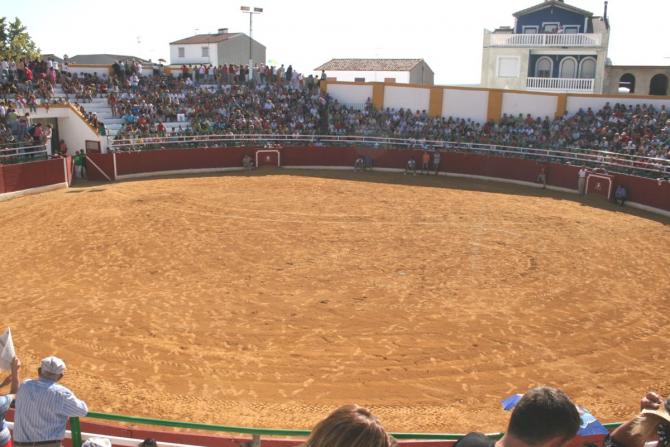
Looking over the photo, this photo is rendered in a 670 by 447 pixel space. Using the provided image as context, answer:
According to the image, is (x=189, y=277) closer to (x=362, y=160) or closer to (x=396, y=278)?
(x=396, y=278)

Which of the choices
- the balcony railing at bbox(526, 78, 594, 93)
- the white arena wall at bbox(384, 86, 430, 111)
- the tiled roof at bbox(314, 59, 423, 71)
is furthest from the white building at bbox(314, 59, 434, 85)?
the white arena wall at bbox(384, 86, 430, 111)

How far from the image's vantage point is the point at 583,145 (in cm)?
2702

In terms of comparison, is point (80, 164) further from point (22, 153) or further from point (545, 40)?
point (545, 40)

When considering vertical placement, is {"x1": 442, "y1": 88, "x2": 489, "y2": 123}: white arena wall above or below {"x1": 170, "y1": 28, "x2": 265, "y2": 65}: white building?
below

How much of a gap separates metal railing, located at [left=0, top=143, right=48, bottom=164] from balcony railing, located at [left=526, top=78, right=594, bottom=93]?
95.9 feet

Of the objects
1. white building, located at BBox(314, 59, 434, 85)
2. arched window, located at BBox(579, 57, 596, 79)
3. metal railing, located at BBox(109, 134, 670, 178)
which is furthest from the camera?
white building, located at BBox(314, 59, 434, 85)

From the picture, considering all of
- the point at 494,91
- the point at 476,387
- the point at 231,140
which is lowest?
the point at 476,387

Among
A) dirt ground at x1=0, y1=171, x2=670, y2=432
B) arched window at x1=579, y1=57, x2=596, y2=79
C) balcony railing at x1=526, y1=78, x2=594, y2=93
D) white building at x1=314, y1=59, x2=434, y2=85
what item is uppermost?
white building at x1=314, y1=59, x2=434, y2=85

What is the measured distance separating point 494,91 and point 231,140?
13.7 meters

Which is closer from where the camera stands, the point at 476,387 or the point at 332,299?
the point at 476,387

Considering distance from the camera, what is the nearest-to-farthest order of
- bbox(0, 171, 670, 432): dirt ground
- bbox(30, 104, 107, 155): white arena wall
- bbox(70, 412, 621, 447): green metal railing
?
bbox(70, 412, 621, 447): green metal railing, bbox(0, 171, 670, 432): dirt ground, bbox(30, 104, 107, 155): white arena wall

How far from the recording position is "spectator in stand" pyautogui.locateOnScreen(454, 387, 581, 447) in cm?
266

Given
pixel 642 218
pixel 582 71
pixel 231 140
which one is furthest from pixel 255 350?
pixel 582 71

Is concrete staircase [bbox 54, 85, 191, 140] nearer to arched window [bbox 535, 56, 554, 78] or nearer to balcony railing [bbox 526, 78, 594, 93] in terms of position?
balcony railing [bbox 526, 78, 594, 93]
